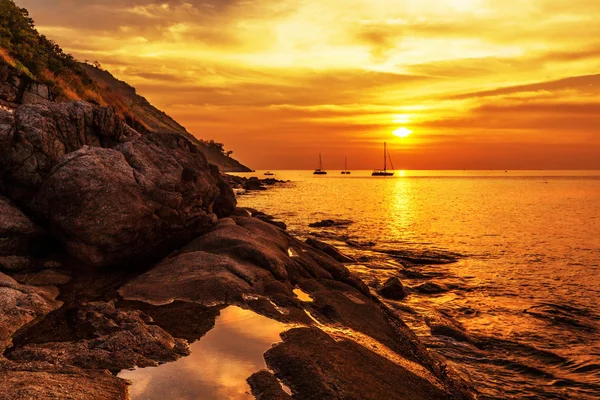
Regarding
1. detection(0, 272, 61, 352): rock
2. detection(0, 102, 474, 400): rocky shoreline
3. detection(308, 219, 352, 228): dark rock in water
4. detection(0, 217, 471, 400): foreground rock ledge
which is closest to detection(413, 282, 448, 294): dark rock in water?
detection(0, 102, 474, 400): rocky shoreline

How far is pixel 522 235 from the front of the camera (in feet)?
144

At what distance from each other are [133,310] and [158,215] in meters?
5.54

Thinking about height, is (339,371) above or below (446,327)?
above

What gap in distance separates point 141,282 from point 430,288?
1503cm

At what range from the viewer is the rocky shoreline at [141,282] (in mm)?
7359

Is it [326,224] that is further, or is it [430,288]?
[326,224]

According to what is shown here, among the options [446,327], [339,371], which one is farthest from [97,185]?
[446,327]

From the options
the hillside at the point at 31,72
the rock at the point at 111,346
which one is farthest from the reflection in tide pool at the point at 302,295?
the hillside at the point at 31,72

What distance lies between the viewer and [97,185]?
1291 centimetres

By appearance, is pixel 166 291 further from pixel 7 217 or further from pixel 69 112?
pixel 69 112

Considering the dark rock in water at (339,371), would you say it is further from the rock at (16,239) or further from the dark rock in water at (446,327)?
the rock at (16,239)

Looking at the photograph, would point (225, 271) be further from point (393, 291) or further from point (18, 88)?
point (18, 88)

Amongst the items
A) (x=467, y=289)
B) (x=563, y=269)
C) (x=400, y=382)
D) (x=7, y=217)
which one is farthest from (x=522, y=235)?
(x=7, y=217)

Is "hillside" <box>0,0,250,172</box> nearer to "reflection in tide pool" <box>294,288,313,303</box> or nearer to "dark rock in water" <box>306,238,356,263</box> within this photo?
"dark rock in water" <box>306,238,356,263</box>
